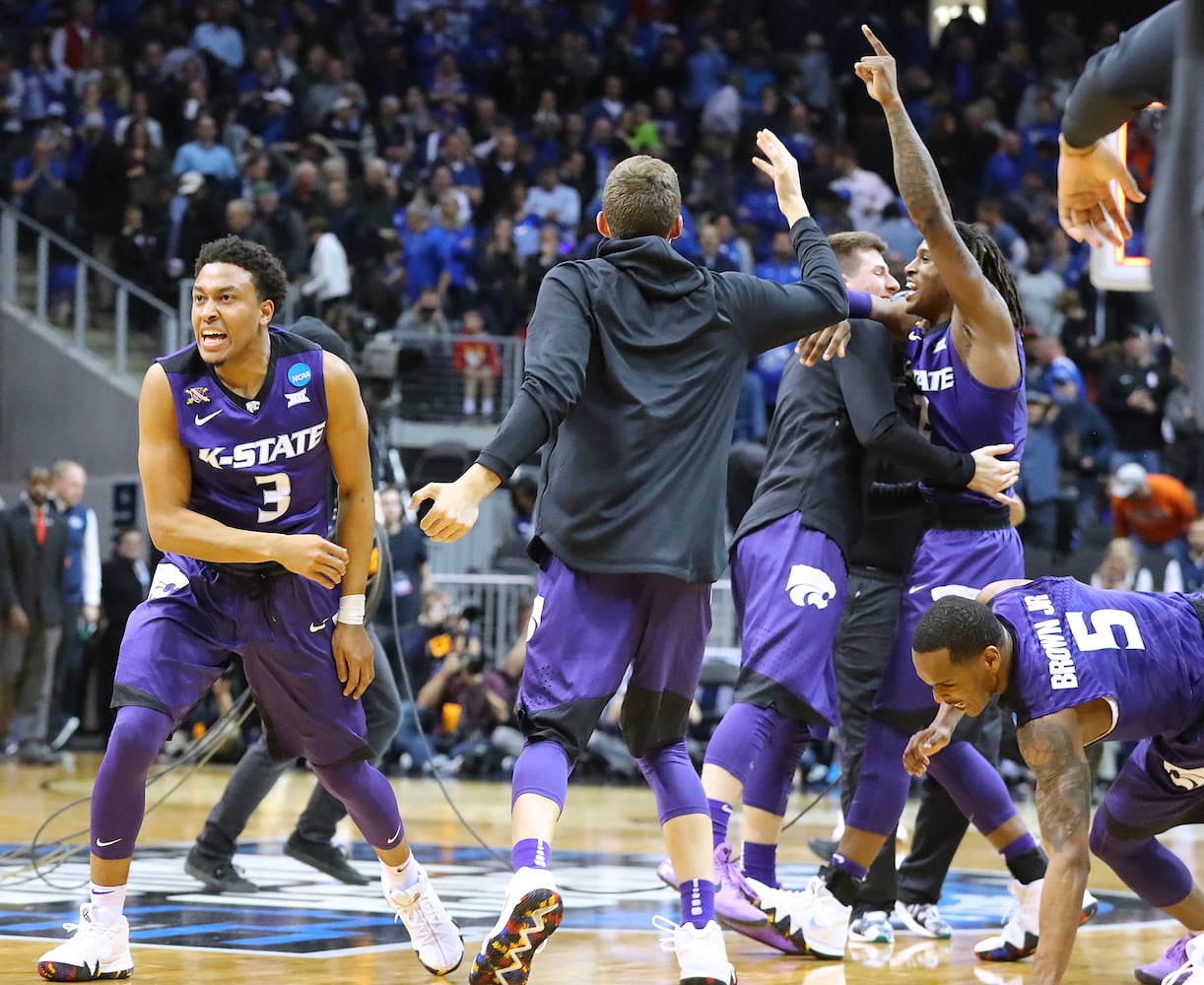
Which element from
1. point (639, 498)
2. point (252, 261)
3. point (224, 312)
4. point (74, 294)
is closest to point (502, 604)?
point (74, 294)

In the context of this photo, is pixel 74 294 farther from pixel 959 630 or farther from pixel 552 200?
pixel 959 630

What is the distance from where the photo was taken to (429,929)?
Answer: 5000 mm

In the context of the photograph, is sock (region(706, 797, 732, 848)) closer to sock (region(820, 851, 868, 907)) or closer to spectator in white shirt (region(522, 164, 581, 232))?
sock (region(820, 851, 868, 907))

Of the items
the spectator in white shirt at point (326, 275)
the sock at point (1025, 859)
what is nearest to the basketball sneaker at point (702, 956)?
the sock at point (1025, 859)

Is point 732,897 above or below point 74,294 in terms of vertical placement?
below

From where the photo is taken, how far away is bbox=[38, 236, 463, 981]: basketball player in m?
4.88

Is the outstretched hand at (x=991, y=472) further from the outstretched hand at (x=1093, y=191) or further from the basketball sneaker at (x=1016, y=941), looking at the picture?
the outstretched hand at (x=1093, y=191)

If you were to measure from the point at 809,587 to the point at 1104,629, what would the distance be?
51.0 inches

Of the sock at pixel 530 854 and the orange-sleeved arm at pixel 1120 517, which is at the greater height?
the sock at pixel 530 854

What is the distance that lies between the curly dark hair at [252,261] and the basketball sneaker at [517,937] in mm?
1980

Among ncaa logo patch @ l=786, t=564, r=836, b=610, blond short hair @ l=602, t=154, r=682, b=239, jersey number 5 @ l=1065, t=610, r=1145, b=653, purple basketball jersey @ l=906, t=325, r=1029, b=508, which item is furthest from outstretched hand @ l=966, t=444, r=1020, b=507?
blond short hair @ l=602, t=154, r=682, b=239

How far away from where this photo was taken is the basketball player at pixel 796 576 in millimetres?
5539

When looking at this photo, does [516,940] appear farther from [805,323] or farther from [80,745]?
[80,745]

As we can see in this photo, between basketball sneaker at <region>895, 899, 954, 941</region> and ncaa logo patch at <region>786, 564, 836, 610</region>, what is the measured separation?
4.09ft
